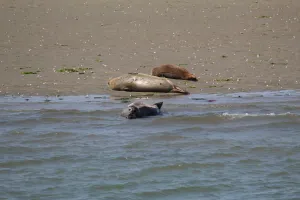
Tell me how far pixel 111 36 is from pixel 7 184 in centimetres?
886

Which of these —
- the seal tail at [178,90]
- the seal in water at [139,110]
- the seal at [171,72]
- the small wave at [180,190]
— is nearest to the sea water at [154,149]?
the small wave at [180,190]

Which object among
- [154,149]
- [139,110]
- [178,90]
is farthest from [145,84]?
[154,149]

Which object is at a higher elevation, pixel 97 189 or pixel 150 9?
pixel 150 9

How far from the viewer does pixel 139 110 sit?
28.6 ft

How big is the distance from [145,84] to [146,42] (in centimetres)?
341

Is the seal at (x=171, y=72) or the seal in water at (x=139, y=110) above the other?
the seal at (x=171, y=72)

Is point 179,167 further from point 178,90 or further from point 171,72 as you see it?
point 171,72

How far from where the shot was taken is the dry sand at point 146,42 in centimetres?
1159

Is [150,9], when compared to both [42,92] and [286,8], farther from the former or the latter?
[42,92]

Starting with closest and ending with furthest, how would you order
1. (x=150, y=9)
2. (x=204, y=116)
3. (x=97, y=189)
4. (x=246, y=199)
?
(x=246, y=199), (x=97, y=189), (x=204, y=116), (x=150, y=9)

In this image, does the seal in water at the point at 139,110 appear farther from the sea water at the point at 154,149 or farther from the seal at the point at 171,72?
the seal at the point at 171,72

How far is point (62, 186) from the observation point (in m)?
5.75

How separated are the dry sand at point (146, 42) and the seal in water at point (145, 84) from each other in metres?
0.36

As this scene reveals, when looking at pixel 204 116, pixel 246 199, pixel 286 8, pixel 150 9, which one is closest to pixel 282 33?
pixel 286 8
